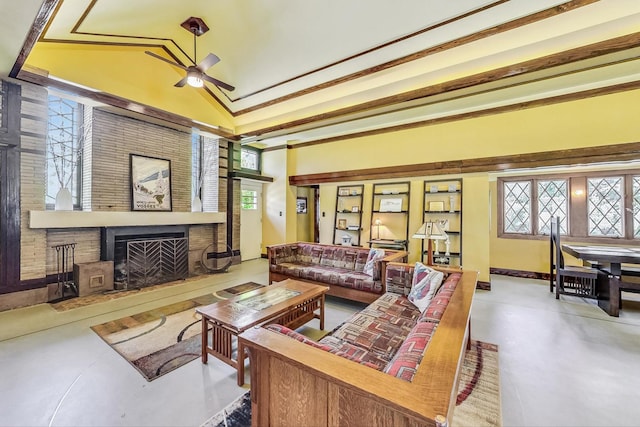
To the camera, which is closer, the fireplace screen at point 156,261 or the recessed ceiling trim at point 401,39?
the recessed ceiling trim at point 401,39

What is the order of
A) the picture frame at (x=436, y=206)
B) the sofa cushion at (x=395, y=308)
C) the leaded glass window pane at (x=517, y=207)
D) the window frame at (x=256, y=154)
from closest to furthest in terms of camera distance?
the sofa cushion at (x=395, y=308) < the picture frame at (x=436, y=206) < the leaded glass window pane at (x=517, y=207) < the window frame at (x=256, y=154)

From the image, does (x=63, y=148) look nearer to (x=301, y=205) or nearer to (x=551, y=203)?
(x=301, y=205)

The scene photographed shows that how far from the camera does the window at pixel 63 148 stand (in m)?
4.06

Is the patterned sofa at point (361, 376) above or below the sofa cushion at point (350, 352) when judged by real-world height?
Result: above

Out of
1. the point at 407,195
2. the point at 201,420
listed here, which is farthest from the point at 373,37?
the point at 201,420

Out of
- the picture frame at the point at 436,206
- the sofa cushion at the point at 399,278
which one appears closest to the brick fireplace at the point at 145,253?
the sofa cushion at the point at 399,278

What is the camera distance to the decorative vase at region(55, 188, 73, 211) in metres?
3.92

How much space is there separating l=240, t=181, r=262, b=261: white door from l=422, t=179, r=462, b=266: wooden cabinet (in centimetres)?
450

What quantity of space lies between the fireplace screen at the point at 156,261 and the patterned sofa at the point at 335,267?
221 centimetres

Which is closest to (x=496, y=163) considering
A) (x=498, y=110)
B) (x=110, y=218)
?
(x=498, y=110)

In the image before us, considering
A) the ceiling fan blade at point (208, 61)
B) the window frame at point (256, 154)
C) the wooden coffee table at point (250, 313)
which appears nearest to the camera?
the wooden coffee table at point (250, 313)

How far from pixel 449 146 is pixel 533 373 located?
401cm

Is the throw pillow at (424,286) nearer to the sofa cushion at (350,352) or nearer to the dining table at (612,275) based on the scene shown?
the sofa cushion at (350,352)

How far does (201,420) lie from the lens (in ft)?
5.62
